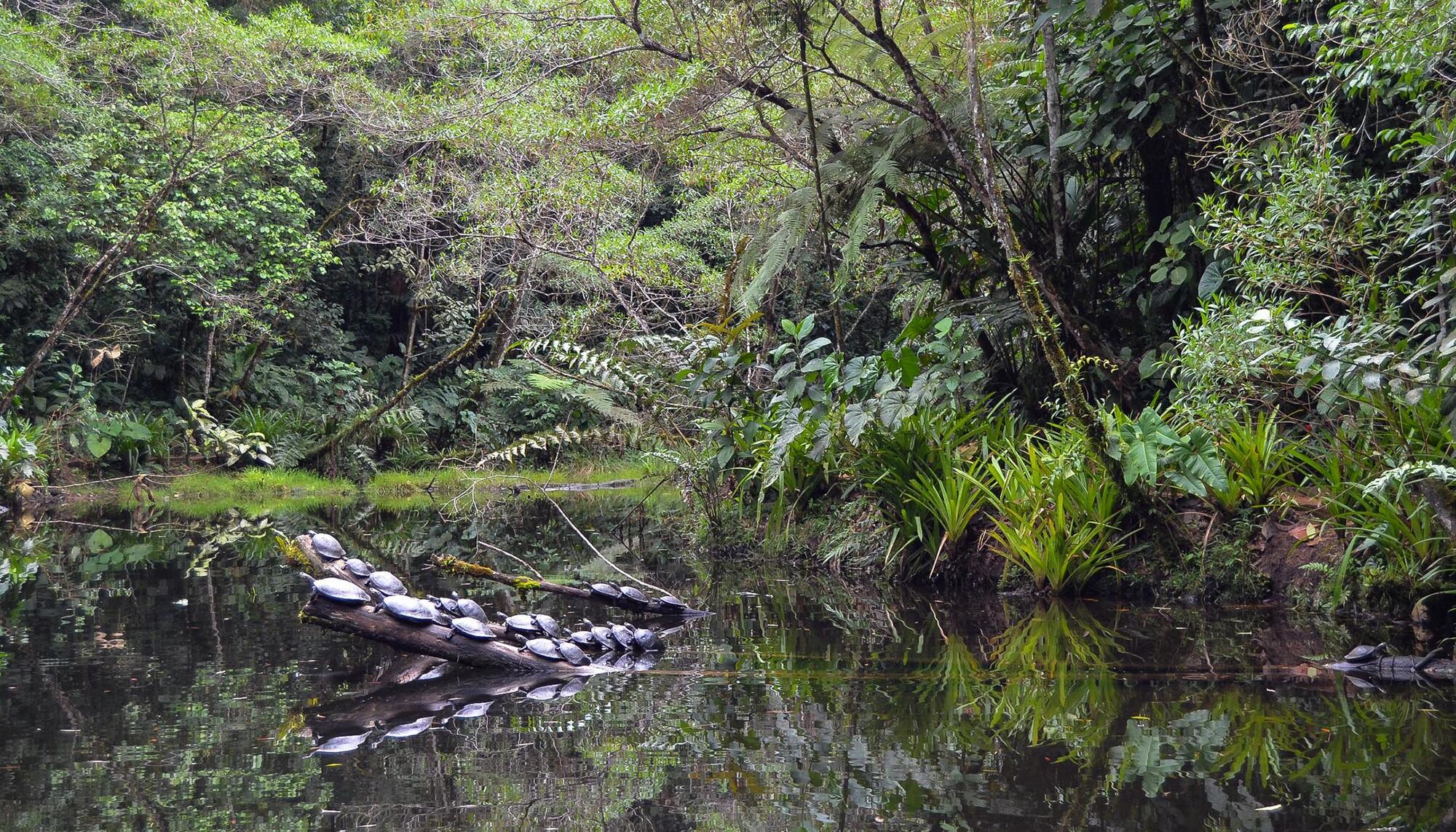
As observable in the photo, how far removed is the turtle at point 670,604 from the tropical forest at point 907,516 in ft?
0.12

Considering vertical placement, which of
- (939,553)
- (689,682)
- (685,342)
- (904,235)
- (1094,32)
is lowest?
(939,553)

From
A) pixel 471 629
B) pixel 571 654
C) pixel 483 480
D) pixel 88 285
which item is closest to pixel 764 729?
pixel 571 654

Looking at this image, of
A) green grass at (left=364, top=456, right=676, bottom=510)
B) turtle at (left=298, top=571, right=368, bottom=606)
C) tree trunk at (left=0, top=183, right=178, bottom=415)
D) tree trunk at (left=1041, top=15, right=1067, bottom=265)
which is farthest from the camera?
green grass at (left=364, top=456, right=676, bottom=510)

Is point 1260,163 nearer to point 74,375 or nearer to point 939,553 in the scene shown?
point 939,553

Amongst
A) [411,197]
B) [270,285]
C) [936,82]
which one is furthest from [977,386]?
[270,285]

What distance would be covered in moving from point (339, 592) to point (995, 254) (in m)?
3.34

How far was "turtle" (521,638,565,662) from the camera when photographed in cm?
305

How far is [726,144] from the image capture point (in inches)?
321

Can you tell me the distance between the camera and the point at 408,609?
114 inches

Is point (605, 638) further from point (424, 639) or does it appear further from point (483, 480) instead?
point (483, 480)

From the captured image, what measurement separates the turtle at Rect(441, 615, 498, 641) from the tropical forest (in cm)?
2

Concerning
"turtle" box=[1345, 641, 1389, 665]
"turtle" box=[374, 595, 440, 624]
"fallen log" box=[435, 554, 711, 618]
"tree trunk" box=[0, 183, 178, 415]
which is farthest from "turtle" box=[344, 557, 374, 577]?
"tree trunk" box=[0, 183, 178, 415]

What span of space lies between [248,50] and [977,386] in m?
9.90

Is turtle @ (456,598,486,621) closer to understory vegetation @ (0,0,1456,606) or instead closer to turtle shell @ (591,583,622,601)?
turtle shell @ (591,583,622,601)
